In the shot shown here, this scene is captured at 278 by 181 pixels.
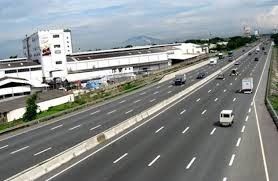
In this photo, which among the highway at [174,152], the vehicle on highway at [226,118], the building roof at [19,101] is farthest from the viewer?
the building roof at [19,101]

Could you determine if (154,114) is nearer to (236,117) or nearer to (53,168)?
(236,117)

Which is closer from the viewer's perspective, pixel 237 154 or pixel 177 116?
pixel 237 154

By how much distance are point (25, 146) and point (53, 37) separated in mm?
86230

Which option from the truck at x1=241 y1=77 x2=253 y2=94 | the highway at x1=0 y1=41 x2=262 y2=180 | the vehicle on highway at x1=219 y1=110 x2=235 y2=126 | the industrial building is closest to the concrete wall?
the highway at x1=0 y1=41 x2=262 y2=180

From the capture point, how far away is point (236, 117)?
4962 cm

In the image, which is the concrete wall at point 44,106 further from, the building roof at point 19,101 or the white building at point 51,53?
the white building at point 51,53

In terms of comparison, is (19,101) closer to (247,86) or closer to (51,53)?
(247,86)

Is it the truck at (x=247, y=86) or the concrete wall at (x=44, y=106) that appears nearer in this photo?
the concrete wall at (x=44, y=106)

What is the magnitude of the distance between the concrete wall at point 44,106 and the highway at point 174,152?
23.7m

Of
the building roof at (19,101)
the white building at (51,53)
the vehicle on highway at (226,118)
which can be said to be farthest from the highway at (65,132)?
the white building at (51,53)

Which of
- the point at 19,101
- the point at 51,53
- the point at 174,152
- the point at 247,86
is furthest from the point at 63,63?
the point at 174,152

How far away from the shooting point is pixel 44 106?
73812 millimetres

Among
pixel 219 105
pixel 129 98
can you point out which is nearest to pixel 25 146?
pixel 219 105

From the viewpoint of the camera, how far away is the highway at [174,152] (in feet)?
88.9
